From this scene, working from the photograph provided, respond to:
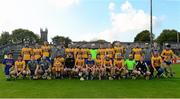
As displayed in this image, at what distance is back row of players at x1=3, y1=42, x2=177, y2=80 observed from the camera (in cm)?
1566

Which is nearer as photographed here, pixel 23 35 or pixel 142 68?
pixel 142 68

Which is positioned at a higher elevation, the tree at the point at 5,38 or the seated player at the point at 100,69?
the tree at the point at 5,38

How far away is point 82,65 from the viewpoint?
16094 mm

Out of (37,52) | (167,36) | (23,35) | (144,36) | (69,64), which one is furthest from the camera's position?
(23,35)

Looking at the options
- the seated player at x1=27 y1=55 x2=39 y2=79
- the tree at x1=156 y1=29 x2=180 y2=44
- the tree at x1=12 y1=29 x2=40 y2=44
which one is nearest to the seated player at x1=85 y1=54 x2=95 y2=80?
the seated player at x1=27 y1=55 x2=39 y2=79

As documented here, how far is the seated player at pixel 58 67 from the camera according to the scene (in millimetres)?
15836

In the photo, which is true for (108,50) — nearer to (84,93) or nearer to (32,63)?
(32,63)

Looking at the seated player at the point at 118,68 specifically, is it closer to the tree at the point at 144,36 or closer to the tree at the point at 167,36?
the tree at the point at 167,36

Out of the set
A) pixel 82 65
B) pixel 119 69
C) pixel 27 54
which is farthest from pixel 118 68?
pixel 27 54

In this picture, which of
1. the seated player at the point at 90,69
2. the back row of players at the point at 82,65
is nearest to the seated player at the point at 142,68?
the back row of players at the point at 82,65

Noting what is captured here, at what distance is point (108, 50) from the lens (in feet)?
54.5

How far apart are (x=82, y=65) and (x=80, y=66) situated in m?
0.18

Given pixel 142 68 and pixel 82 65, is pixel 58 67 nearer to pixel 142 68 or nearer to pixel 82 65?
pixel 82 65

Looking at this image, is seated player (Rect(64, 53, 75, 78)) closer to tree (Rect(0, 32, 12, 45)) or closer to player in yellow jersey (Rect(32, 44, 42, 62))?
player in yellow jersey (Rect(32, 44, 42, 62))
